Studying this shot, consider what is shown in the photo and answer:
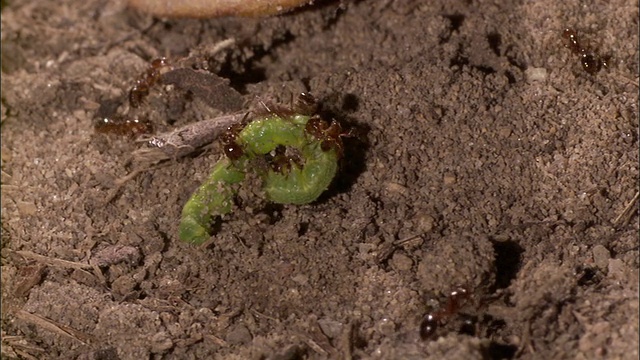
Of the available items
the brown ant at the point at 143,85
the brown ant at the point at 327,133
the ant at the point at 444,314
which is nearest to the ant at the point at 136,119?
the brown ant at the point at 143,85

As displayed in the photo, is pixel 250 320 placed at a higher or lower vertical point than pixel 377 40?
lower

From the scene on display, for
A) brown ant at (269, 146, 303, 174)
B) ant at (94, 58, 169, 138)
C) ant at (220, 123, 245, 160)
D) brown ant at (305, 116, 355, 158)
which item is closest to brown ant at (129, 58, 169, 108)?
ant at (94, 58, 169, 138)

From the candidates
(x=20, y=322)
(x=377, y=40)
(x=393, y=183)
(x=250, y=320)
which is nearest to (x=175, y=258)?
(x=250, y=320)

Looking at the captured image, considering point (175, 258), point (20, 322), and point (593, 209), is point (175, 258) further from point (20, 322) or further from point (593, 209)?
point (593, 209)

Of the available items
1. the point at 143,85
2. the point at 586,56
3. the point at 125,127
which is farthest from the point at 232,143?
the point at 586,56

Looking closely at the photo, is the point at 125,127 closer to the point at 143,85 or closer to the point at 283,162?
the point at 143,85

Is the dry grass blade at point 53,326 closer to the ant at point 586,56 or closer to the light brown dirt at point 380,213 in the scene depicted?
the light brown dirt at point 380,213
